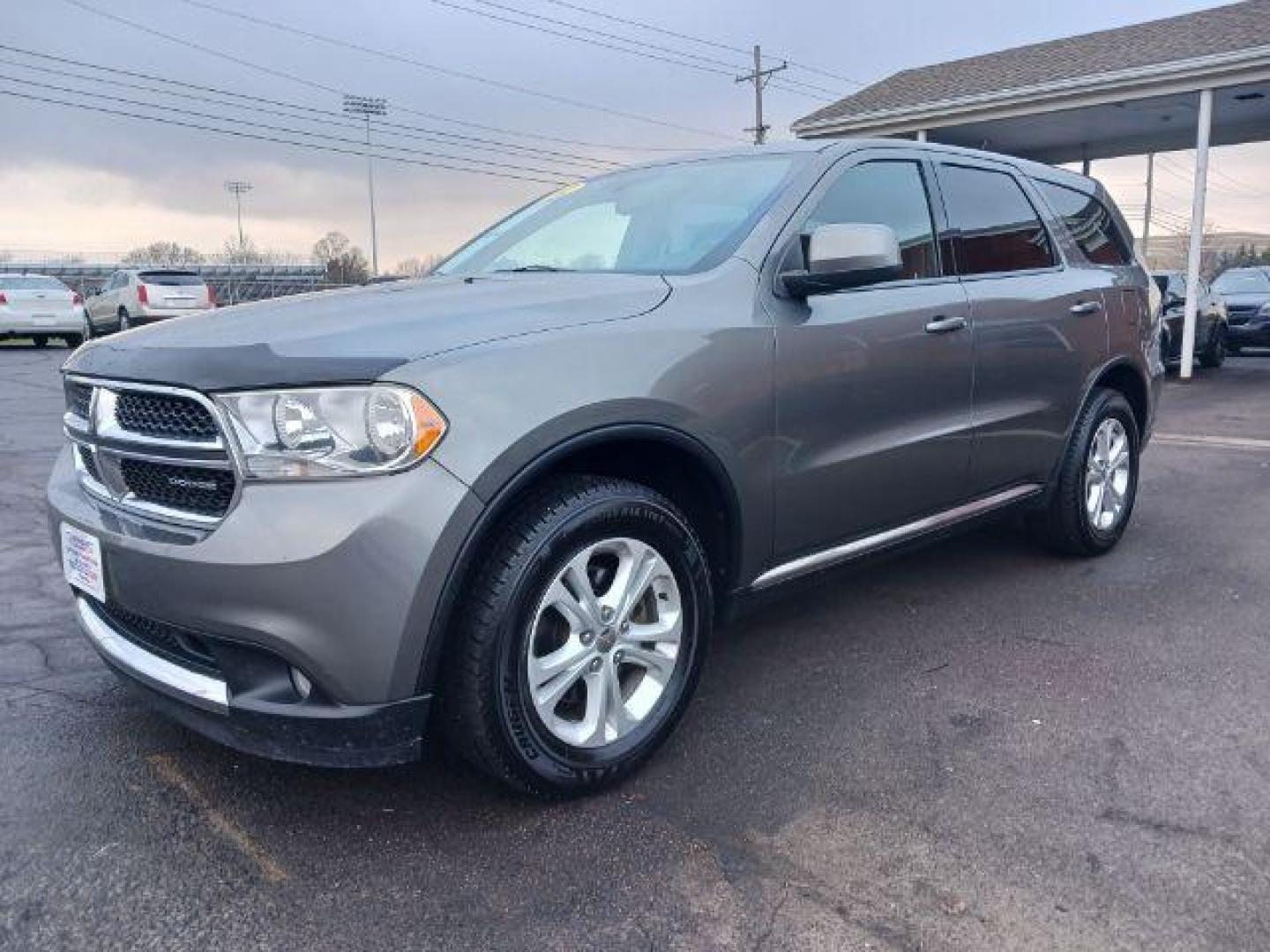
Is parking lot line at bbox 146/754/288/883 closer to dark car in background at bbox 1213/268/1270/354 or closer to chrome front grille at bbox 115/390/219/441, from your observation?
chrome front grille at bbox 115/390/219/441

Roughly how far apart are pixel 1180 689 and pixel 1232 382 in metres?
11.6

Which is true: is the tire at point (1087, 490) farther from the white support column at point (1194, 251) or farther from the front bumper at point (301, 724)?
the white support column at point (1194, 251)

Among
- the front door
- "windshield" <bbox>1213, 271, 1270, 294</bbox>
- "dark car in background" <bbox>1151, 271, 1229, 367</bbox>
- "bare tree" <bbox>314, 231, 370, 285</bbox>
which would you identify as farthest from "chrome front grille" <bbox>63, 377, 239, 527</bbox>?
"bare tree" <bbox>314, 231, 370, 285</bbox>

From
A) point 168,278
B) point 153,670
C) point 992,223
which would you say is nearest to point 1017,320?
point 992,223

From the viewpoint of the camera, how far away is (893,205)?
367 centimetres

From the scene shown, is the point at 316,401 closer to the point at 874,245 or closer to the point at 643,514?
the point at 643,514

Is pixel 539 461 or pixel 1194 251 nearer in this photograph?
pixel 539 461

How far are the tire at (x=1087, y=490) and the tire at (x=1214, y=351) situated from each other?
1116 cm

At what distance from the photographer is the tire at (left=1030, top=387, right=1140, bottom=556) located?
4.51 m

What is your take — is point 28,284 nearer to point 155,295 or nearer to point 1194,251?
point 155,295

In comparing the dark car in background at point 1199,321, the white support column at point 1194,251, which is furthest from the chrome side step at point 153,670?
the white support column at point 1194,251

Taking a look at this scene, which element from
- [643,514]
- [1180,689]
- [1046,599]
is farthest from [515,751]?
[1046,599]

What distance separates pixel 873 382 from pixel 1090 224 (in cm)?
229

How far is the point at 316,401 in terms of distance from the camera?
2.22 metres
